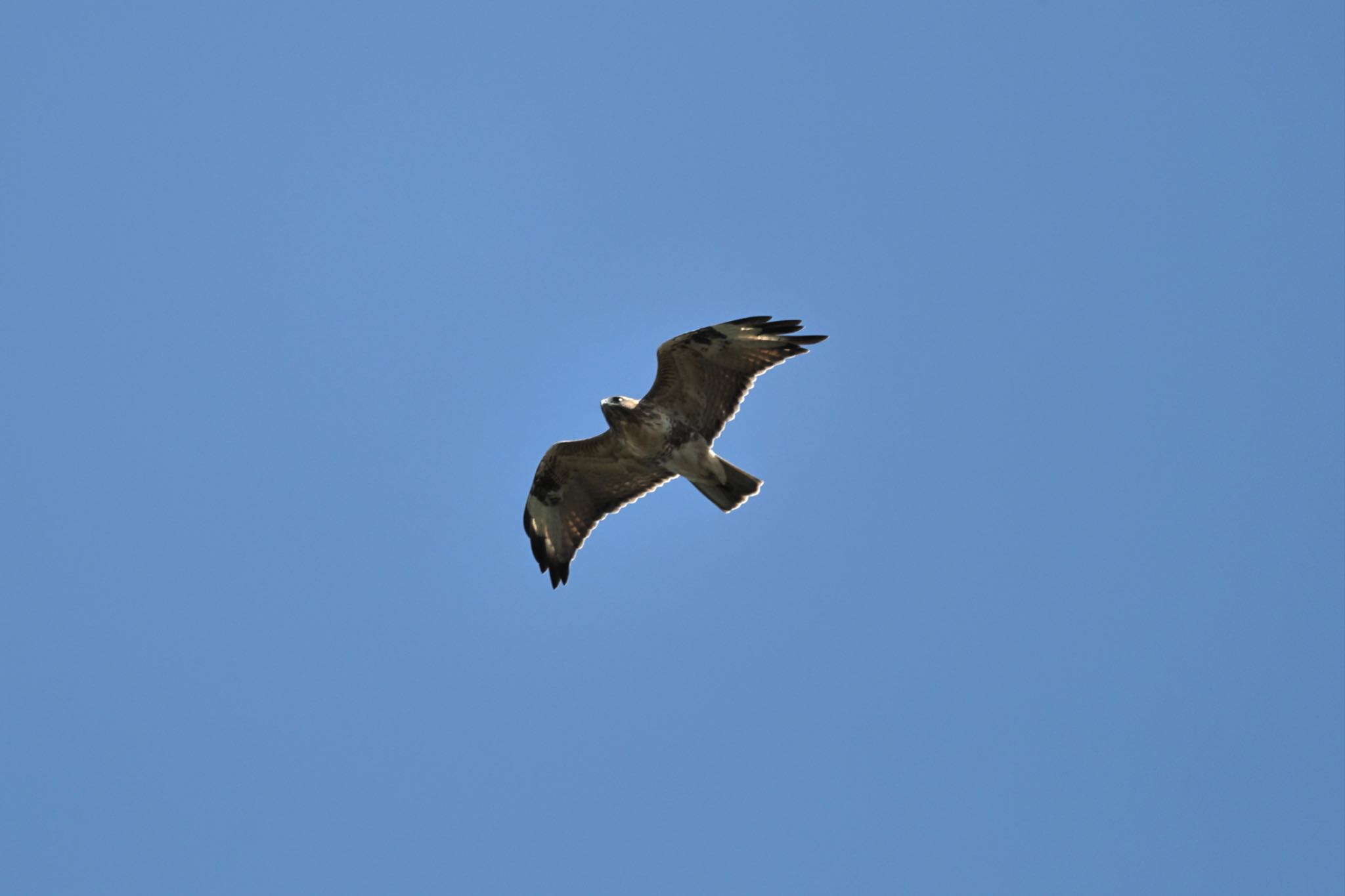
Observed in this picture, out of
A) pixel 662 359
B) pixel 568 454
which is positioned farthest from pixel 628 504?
pixel 662 359

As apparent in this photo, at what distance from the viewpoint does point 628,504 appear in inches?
624

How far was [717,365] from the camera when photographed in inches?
579

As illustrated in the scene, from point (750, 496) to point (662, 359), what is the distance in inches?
72.7

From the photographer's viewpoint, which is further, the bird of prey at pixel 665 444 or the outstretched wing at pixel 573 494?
the outstretched wing at pixel 573 494

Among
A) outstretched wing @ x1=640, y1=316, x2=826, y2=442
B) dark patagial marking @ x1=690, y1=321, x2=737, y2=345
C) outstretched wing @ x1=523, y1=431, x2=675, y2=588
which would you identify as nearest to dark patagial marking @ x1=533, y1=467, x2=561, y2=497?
outstretched wing @ x1=523, y1=431, x2=675, y2=588

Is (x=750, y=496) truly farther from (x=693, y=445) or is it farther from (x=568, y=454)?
(x=568, y=454)

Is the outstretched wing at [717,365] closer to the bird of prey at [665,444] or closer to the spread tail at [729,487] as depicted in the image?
the bird of prey at [665,444]

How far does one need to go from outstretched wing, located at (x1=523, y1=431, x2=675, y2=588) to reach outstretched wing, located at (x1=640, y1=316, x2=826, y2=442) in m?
0.97

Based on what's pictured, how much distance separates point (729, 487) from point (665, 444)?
865 millimetres

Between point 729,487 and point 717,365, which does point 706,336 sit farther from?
point 729,487

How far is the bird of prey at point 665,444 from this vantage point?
47.8ft

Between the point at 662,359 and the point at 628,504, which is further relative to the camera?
the point at 628,504

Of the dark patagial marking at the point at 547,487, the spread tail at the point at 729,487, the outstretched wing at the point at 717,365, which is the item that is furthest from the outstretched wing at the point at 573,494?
the outstretched wing at the point at 717,365

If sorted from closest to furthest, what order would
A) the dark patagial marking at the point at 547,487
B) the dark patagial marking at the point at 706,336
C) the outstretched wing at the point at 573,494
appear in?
the dark patagial marking at the point at 706,336, the outstretched wing at the point at 573,494, the dark patagial marking at the point at 547,487
